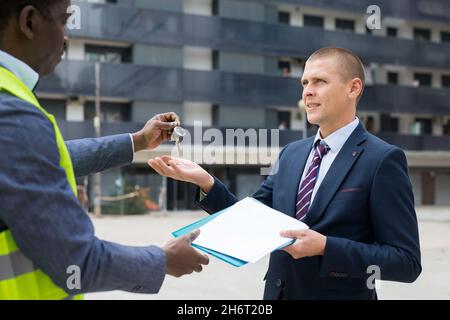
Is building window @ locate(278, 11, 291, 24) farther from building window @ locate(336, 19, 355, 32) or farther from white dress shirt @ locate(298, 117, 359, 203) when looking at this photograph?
white dress shirt @ locate(298, 117, 359, 203)

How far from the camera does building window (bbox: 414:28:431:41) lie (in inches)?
1251

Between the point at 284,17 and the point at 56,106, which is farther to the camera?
the point at 284,17

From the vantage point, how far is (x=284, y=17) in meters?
28.6

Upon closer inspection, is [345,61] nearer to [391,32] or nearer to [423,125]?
[391,32]

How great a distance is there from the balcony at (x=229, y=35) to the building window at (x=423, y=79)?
3.24 feet

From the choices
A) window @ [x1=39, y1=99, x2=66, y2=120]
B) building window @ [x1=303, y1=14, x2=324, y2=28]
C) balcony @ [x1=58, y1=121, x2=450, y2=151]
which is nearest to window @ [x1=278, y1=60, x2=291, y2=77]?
building window @ [x1=303, y1=14, x2=324, y2=28]

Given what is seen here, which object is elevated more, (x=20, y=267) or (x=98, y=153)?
(x=98, y=153)

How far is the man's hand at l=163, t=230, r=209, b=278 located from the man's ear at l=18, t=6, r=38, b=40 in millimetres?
719

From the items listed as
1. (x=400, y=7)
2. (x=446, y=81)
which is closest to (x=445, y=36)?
(x=446, y=81)

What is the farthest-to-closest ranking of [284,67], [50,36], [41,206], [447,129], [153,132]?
1. [447,129]
2. [284,67]
3. [153,132]
4. [50,36]
5. [41,206]

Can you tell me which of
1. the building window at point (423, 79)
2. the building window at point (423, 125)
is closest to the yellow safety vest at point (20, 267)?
the building window at point (423, 125)

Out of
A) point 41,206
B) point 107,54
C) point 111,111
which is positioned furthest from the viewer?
point 107,54

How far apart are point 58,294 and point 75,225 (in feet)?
0.76

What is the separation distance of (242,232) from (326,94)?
761 millimetres
